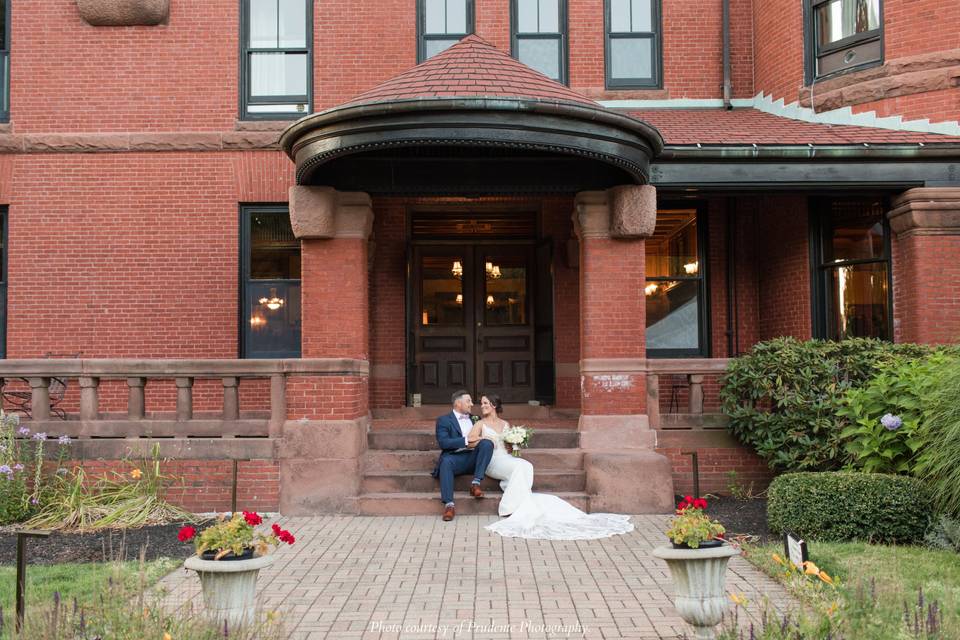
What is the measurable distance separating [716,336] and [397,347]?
4.83m

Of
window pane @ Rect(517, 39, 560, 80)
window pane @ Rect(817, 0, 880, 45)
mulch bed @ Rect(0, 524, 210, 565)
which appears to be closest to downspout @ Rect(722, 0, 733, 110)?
window pane @ Rect(817, 0, 880, 45)

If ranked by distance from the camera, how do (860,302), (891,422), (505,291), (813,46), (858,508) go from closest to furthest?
1. (858,508)
2. (891,422)
3. (860,302)
4. (813,46)
5. (505,291)

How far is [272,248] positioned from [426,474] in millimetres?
4695

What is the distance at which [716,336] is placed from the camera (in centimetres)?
1295

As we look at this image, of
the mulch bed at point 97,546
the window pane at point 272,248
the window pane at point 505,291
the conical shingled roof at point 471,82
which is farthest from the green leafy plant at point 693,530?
the window pane at point 272,248

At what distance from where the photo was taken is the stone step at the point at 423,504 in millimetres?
9547

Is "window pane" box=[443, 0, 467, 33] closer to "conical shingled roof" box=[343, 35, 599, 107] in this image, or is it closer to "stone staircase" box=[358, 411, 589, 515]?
"conical shingled roof" box=[343, 35, 599, 107]

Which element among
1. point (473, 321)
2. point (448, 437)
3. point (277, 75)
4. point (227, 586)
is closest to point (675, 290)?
point (473, 321)

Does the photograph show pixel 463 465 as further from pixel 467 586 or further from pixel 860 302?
pixel 860 302

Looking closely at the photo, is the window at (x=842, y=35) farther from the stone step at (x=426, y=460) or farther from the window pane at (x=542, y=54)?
the stone step at (x=426, y=460)

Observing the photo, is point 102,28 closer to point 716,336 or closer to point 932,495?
point 716,336

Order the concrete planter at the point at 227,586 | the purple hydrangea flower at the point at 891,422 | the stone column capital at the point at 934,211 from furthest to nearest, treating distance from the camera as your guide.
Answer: the stone column capital at the point at 934,211, the purple hydrangea flower at the point at 891,422, the concrete planter at the point at 227,586

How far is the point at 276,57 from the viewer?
12914mm

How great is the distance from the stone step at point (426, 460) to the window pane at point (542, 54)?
611 cm
